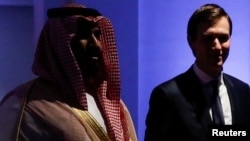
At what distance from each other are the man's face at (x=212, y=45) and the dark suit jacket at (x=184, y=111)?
5 cm

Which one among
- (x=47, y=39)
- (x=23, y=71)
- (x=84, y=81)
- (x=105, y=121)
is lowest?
(x=23, y=71)

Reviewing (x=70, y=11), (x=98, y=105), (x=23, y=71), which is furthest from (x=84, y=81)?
(x=23, y=71)

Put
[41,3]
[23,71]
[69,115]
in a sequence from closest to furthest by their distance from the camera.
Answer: [69,115] → [41,3] → [23,71]

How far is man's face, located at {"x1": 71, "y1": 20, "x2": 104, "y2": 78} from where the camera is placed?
52.0 inches

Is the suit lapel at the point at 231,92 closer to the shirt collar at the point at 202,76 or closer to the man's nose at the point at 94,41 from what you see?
the shirt collar at the point at 202,76

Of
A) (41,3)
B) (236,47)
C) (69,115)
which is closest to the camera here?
(69,115)

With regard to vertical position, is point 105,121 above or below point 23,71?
above

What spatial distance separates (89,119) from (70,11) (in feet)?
1.07

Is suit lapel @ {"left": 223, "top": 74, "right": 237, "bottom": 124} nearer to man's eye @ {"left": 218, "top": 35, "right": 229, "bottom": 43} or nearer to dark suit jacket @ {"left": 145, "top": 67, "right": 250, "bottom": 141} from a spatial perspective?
dark suit jacket @ {"left": 145, "top": 67, "right": 250, "bottom": 141}

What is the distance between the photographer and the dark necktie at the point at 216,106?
1475 millimetres

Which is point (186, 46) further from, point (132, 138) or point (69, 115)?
point (69, 115)

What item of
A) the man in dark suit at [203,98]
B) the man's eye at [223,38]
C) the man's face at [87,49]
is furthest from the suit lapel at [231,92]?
the man's face at [87,49]

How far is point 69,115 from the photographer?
50.0 inches

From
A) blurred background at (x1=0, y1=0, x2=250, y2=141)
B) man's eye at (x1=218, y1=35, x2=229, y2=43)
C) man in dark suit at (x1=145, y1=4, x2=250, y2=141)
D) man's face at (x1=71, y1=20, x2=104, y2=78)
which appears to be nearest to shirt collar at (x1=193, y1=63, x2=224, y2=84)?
man in dark suit at (x1=145, y1=4, x2=250, y2=141)
